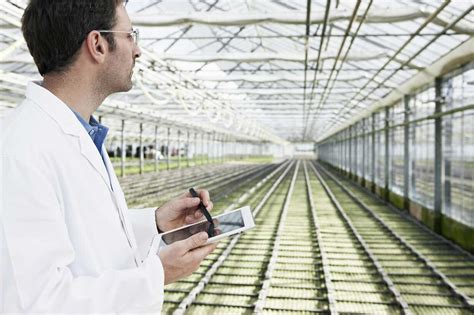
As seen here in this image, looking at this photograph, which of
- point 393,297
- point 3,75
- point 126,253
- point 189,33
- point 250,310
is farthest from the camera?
point 189,33

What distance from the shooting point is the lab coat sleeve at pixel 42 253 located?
126cm

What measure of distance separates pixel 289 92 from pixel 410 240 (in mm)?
11820

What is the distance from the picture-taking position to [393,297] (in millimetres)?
7363

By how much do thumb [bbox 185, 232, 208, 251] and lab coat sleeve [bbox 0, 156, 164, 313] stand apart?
11.2 inches

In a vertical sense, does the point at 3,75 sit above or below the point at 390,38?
below

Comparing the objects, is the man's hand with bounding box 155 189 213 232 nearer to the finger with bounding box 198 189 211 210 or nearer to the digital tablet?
the finger with bounding box 198 189 211 210

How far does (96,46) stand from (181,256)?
0.74 m

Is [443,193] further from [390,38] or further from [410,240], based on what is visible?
[390,38]

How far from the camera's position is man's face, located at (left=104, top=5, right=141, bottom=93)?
1688mm

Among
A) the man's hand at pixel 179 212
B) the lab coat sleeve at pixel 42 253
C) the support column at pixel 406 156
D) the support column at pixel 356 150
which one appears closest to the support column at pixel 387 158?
the support column at pixel 406 156

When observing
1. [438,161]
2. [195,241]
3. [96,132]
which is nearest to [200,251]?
[195,241]

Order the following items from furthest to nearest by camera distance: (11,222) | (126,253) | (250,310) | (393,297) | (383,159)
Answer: (383,159), (393,297), (250,310), (126,253), (11,222)

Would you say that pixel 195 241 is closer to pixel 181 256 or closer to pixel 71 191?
pixel 181 256

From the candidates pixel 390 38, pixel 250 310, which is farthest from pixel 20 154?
pixel 390 38
